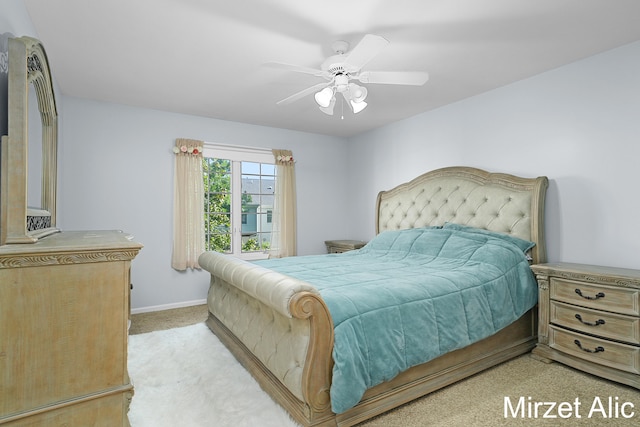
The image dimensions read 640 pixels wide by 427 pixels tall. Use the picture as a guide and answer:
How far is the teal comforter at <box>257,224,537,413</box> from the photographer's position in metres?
1.69

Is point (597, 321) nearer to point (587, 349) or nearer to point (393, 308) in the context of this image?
point (587, 349)

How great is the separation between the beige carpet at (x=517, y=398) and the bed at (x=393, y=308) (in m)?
0.08

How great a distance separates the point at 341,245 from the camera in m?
4.71

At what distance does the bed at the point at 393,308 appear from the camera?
1.63 m

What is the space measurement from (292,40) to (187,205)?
8.26ft

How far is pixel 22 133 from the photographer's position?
53.6 inches

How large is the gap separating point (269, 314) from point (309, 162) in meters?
3.34

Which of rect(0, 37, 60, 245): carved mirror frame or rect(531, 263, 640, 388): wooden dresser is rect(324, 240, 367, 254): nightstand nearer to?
rect(531, 263, 640, 388): wooden dresser

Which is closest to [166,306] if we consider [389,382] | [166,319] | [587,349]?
[166,319]

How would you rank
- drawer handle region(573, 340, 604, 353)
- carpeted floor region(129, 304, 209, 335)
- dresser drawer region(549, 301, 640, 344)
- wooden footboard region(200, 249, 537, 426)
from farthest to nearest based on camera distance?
carpeted floor region(129, 304, 209, 335) < drawer handle region(573, 340, 604, 353) < dresser drawer region(549, 301, 640, 344) < wooden footboard region(200, 249, 537, 426)

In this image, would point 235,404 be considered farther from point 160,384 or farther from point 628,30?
point 628,30

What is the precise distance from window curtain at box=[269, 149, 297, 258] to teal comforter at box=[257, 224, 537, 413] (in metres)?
1.51

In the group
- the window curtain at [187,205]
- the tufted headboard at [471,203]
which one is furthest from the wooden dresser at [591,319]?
the window curtain at [187,205]

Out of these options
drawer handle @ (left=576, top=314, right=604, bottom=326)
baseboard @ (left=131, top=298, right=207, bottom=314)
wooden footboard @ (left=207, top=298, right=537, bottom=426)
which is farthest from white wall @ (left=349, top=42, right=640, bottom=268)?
baseboard @ (left=131, top=298, right=207, bottom=314)
